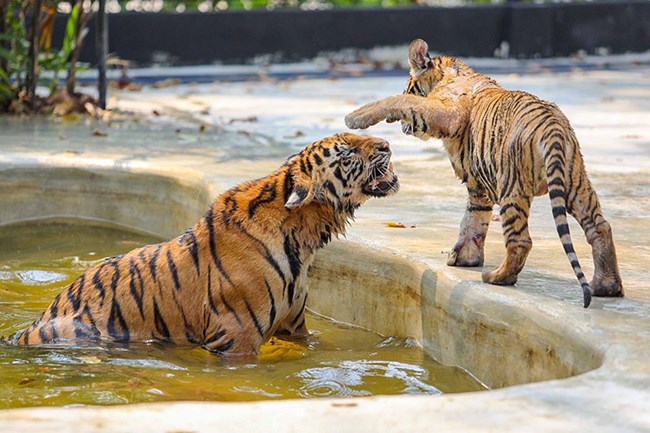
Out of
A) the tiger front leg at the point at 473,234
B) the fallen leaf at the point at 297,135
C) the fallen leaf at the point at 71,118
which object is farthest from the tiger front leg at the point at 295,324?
the fallen leaf at the point at 71,118

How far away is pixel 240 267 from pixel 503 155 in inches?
43.7

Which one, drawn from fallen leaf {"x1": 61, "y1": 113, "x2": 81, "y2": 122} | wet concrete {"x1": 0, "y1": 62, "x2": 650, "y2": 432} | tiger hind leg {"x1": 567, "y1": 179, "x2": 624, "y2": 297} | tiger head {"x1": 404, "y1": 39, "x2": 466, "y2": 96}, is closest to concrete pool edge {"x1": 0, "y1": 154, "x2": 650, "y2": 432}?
wet concrete {"x1": 0, "y1": 62, "x2": 650, "y2": 432}

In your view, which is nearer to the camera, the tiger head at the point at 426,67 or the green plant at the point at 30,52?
the tiger head at the point at 426,67

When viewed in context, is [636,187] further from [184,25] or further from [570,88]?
[184,25]

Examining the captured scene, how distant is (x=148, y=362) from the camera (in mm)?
4773

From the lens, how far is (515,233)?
14.6 ft

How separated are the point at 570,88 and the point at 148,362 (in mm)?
8310

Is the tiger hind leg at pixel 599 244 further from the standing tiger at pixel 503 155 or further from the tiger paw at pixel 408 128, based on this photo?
the tiger paw at pixel 408 128

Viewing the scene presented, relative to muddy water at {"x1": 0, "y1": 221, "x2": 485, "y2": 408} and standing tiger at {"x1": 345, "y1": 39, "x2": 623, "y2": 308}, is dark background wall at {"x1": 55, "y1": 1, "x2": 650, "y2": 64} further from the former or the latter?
standing tiger at {"x1": 345, "y1": 39, "x2": 623, "y2": 308}

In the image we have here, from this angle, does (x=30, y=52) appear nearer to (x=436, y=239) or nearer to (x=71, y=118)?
(x=71, y=118)

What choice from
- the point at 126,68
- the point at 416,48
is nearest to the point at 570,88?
the point at 126,68

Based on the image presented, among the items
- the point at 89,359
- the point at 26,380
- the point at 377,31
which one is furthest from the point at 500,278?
the point at 377,31

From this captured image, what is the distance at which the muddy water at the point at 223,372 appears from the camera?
4426 millimetres

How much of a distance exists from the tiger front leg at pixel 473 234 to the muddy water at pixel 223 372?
44 cm
